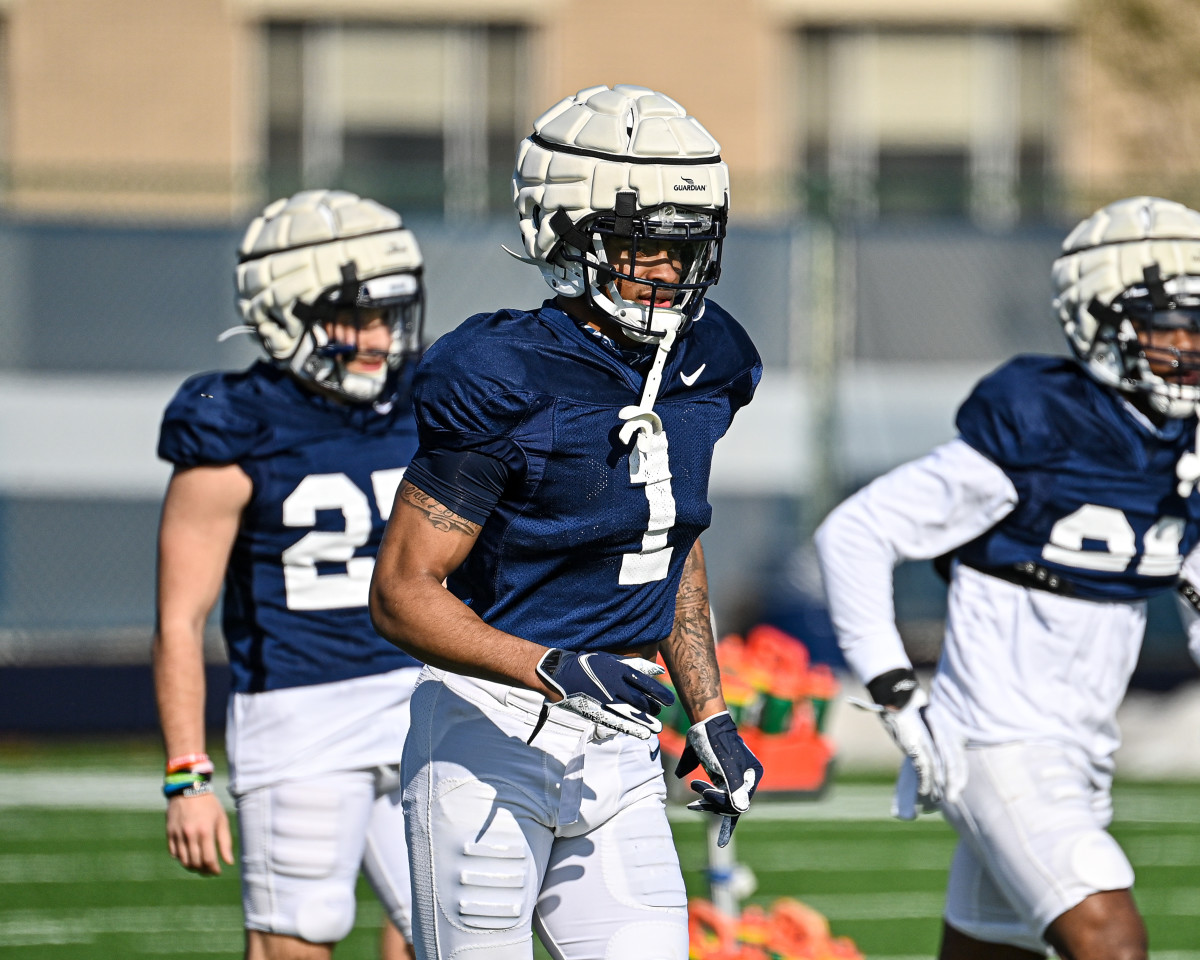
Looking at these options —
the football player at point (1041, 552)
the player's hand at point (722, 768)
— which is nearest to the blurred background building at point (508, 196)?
the football player at point (1041, 552)

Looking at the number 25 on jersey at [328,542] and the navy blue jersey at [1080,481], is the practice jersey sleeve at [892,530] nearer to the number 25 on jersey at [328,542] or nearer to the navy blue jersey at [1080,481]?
the navy blue jersey at [1080,481]

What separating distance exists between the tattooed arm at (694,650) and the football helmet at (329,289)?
1.08m

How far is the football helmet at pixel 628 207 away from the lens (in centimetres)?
294

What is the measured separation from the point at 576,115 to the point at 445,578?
30.6 inches

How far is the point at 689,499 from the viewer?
3.05m

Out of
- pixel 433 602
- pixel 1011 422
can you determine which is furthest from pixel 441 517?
pixel 1011 422

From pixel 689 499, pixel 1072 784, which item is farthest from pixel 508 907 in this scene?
pixel 1072 784

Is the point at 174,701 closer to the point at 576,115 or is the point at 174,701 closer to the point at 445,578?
the point at 445,578

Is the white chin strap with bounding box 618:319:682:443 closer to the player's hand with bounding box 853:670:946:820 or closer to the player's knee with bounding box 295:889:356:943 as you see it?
the player's hand with bounding box 853:670:946:820

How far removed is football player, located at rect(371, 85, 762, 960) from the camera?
9.44 feet

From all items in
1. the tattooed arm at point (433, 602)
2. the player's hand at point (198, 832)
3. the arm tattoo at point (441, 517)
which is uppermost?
the arm tattoo at point (441, 517)

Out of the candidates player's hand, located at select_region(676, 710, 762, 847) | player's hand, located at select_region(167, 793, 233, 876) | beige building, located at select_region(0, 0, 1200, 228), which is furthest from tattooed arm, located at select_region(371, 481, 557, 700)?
beige building, located at select_region(0, 0, 1200, 228)

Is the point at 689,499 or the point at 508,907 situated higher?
the point at 689,499

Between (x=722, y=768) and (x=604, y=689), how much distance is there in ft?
1.42
